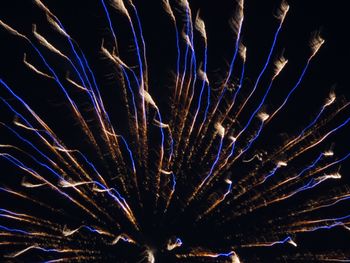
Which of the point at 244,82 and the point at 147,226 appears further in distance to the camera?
the point at 147,226

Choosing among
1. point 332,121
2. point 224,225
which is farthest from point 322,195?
point 224,225

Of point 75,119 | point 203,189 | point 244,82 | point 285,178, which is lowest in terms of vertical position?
point 75,119

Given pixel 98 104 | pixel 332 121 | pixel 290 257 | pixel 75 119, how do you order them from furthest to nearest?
pixel 290 257
pixel 332 121
pixel 75 119
pixel 98 104

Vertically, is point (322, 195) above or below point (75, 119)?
above

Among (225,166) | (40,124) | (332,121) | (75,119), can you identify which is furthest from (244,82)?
(40,124)

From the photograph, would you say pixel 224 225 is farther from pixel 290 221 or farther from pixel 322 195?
pixel 322 195

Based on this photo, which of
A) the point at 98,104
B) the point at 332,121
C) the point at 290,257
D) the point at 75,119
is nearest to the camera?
the point at 98,104

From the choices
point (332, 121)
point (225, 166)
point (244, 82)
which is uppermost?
point (332, 121)

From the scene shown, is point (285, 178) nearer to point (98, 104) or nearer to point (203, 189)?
point (203, 189)

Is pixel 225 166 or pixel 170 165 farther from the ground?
pixel 225 166
